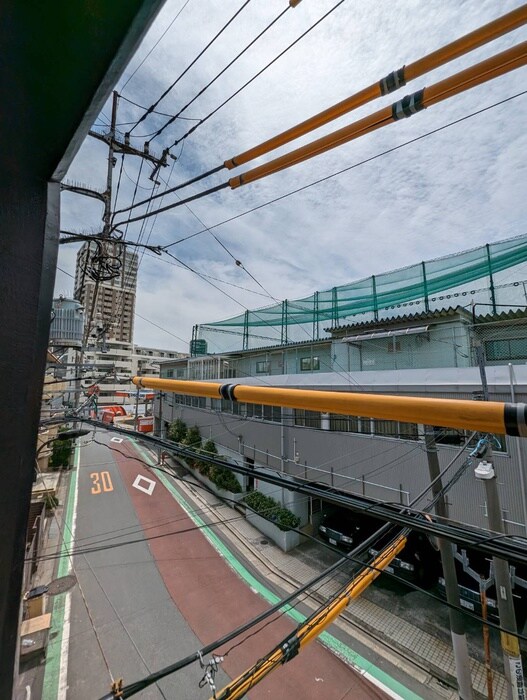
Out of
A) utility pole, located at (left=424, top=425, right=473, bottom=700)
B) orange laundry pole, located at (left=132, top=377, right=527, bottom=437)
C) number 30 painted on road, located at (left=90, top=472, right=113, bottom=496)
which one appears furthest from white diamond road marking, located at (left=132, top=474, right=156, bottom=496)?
orange laundry pole, located at (left=132, top=377, right=527, bottom=437)

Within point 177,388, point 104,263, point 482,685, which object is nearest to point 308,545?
point 482,685

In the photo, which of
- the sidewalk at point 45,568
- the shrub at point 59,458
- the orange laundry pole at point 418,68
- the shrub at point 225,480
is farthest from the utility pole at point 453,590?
the shrub at point 59,458

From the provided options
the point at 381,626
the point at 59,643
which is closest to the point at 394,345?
the point at 381,626

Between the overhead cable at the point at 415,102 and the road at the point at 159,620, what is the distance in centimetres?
468

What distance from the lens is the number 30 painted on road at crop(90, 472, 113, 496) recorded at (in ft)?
45.1

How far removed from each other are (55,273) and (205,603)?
948 centimetres

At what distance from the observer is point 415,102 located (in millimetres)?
2236

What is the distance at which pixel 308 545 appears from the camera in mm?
10039

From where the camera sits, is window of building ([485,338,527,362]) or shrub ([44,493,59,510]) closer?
window of building ([485,338,527,362])

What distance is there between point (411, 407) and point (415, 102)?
2198 millimetres

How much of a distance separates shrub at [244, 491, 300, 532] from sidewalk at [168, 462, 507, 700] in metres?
0.84

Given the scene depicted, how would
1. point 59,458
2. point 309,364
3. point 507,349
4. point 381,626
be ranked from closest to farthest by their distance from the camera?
point 381,626
point 507,349
point 309,364
point 59,458

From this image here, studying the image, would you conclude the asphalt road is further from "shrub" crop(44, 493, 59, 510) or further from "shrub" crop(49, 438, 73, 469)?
"shrub" crop(49, 438, 73, 469)

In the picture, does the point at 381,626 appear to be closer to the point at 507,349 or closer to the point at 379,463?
the point at 379,463
